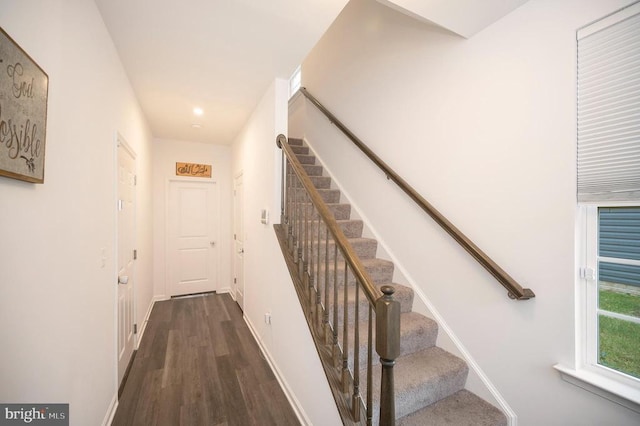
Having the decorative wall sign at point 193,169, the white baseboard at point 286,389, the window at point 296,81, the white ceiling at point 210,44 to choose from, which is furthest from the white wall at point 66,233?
the window at point 296,81

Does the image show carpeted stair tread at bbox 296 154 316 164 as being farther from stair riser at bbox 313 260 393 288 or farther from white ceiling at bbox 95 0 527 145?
stair riser at bbox 313 260 393 288

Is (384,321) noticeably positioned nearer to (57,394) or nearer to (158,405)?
(57,394)

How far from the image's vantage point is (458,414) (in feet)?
4.88

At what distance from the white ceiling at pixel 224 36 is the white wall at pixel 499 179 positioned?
0.30 meters

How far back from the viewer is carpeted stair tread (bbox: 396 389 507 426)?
1427 millimetres

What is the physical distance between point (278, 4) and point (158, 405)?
9.73 ft

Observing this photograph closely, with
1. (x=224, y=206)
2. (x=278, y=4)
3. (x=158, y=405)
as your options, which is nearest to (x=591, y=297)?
(x=278, y=4)

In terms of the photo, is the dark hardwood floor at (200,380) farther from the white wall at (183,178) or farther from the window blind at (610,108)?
the window blind at (610,108)

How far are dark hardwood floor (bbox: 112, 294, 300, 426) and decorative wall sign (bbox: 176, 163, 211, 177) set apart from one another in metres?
2.38

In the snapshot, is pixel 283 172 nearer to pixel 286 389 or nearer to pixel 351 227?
pixel 351 227

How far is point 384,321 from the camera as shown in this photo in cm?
97

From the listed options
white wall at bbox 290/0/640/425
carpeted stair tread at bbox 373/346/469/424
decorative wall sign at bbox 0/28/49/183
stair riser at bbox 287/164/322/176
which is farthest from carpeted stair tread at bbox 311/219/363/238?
decorative wall sign at bbox 0/28/49/183

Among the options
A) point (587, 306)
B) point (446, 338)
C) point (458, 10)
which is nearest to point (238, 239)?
point (446, 338)

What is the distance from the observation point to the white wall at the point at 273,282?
→ 1704 mm
